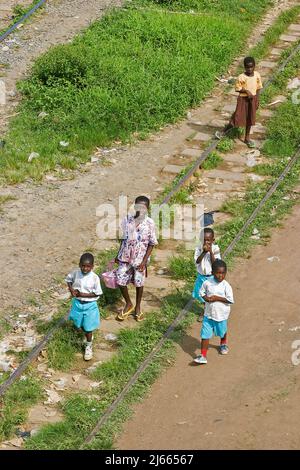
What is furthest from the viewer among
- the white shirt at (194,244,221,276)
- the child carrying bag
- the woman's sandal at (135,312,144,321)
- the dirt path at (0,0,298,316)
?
the dirt path at (0,0,298,316)

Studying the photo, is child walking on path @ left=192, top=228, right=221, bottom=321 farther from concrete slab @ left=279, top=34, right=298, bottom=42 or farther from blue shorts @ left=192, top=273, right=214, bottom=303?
concrete slab @ left=279, top=34, right=298, bottom=42

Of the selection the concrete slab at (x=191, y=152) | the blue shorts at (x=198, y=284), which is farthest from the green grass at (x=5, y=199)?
the blue shorts at (x=198, y=284)

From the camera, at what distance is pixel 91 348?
428 inches

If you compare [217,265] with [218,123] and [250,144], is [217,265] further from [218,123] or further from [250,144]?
[218,123]

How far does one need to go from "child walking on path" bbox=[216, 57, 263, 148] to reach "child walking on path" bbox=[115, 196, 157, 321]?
174 inches

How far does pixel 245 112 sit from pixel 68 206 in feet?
10.2

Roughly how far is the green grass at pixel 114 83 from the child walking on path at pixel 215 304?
4.67 meters

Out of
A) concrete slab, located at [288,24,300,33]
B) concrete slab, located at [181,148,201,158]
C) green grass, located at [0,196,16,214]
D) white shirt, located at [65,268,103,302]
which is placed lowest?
green grass, located at [0,196,16,214]

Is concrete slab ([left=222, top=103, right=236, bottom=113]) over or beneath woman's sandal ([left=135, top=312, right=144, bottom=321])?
over

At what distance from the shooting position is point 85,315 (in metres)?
10.6

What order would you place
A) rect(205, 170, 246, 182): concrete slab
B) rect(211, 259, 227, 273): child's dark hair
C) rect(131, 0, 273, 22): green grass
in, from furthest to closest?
rect(131, 0, 273, 22): green grass
rect(205, 170, 246, 182): concrete slab
rect(211, 259, 227, 273): child's dark hair

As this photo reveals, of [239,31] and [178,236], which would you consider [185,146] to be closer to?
[178,236]

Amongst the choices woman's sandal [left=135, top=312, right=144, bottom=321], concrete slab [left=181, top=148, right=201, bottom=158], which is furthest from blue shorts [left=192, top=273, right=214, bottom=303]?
concrete slab [left=181, top=148, right=201, bottom=158]

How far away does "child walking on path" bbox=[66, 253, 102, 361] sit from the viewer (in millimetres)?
10469
